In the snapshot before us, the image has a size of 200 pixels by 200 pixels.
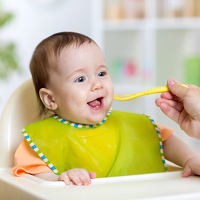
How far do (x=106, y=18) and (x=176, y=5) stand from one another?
0.60m

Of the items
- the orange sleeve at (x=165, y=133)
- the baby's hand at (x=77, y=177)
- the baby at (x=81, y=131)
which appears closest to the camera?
the baby's hand at (x=77, y=177)

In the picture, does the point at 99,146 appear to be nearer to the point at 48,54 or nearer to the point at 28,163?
the point at 28,163

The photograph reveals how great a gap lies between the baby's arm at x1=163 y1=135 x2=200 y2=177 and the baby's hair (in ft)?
1.28

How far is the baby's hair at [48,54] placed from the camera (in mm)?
946

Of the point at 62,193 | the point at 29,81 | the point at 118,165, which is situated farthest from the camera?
the point at 29,81

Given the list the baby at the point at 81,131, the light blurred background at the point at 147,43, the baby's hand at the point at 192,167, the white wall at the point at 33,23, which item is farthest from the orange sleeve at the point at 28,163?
the white wall at the point at 33,23

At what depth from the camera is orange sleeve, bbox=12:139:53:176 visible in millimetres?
841

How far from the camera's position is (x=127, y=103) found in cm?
298

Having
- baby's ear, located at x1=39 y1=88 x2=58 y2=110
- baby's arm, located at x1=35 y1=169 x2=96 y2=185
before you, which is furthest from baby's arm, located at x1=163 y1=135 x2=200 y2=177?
baby's ear, located at x1=39 y1=88 x2=58 y2=110

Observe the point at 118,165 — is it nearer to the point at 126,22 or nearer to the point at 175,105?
the point at 175,105

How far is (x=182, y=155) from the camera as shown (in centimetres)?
93

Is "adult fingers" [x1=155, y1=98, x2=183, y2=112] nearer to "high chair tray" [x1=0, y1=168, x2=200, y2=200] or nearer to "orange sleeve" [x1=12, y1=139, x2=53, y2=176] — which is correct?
"high chair tray" [x1=0, y1=168, x2=200, y2=200]

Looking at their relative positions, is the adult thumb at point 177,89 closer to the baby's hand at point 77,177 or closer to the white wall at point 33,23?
the baby's hand at point 77,177

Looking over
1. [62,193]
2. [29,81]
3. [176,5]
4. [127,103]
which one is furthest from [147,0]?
[62,193]
